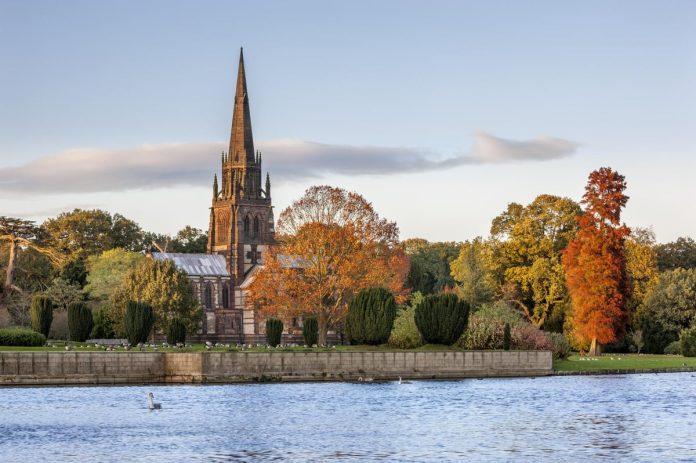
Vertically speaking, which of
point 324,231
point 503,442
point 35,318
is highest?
point 324,231

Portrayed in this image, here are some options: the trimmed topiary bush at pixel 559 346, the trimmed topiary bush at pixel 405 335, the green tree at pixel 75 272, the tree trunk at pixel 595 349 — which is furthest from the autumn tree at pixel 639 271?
the green tree at pixel 75 272

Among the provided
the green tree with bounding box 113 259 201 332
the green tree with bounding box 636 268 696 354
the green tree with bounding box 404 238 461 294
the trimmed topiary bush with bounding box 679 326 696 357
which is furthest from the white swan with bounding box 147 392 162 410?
the green tree with bounding box 404 238 461 294

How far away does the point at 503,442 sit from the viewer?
3912 cm

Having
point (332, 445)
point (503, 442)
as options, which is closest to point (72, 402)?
point (332, 445)

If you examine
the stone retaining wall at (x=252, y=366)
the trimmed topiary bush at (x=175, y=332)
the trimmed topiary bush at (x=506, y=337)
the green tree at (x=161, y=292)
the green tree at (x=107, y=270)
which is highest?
the green tree at (x=107, y=270)

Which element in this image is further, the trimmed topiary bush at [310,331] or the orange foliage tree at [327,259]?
the orange foliage tree at [327,259]

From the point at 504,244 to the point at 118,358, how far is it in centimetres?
4870

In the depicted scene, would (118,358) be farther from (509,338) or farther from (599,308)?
(599,308)

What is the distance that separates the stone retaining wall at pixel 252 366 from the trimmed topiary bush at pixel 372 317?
5.85 meters

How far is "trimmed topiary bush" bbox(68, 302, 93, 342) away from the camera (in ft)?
262

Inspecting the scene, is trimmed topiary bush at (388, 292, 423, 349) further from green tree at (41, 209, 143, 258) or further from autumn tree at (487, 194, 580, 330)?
green tree at (41, 209, 143, 258)

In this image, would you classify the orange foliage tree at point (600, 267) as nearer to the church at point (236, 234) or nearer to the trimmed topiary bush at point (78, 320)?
the trimmed topiary bush at point (78, 320)

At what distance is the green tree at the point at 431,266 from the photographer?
12938 cm

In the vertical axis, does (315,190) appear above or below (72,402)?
above
